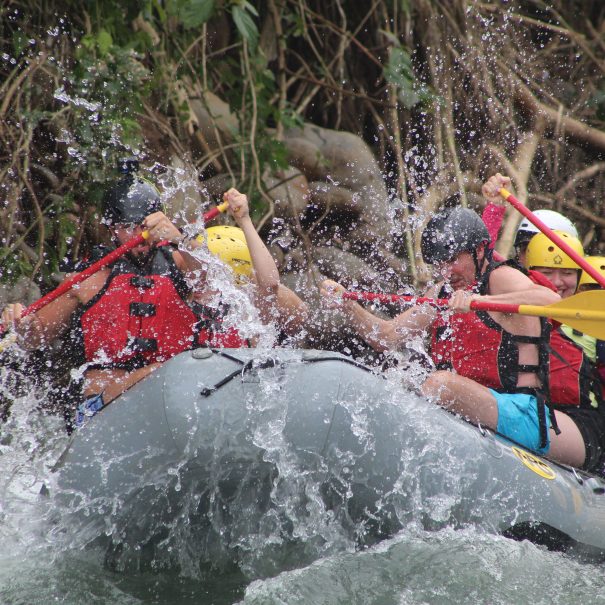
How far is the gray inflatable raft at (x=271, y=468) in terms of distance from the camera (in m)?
3.03

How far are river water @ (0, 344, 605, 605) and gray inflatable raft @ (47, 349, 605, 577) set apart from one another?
0.04ft

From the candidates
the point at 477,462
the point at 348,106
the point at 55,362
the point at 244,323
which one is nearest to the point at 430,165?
the point at 348,106

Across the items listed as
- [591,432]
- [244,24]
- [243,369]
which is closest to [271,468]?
[243,369]

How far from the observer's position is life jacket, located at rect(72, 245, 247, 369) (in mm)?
3781

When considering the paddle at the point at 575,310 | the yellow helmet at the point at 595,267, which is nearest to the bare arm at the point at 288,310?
the paddle at the point at 575,310

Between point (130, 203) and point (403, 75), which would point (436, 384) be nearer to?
point (130, 203)

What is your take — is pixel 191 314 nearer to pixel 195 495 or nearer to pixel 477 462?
pixel 195 495

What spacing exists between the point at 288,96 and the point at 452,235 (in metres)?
4.37

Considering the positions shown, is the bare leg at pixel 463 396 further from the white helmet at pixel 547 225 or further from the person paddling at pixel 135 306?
the white helmet at pixel 547 225

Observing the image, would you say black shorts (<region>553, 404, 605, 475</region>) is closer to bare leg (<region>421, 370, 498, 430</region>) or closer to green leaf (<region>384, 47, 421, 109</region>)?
bare leg (<region>421, 370, 498, 430</region>)

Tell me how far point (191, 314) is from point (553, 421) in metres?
1.66

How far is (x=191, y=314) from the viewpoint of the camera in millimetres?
3891

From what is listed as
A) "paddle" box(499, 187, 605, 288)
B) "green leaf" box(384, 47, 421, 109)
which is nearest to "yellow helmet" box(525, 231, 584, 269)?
"paddle" box(499, 187, 605, 288)

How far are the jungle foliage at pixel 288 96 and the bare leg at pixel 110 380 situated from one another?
188 cm
